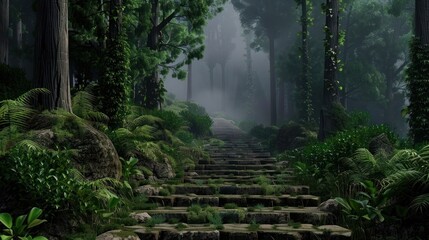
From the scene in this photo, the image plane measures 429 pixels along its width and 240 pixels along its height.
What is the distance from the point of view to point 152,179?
35.1 ft

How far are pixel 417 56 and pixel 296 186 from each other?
200 inches

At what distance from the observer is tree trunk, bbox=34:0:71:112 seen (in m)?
9.38

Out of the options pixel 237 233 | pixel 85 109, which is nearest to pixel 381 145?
pixel 237 233

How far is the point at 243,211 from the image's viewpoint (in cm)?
783

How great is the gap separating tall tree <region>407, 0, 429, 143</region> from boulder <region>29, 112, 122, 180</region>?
7.68m

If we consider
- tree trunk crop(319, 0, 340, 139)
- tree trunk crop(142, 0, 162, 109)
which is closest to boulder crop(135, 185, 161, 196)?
tree trunk crop(319, 0, 340, 139)

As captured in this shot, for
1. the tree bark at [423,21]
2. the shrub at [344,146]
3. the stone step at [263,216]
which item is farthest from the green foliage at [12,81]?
the tree bark at [423,21]

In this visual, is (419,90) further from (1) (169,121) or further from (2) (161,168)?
(1) (169,121)

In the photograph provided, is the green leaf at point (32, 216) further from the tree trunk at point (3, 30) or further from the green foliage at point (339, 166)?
the tree trunk at point (3, 30)

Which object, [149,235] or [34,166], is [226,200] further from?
[34,166]

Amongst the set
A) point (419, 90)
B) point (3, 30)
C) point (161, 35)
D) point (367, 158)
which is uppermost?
point (161, 35)

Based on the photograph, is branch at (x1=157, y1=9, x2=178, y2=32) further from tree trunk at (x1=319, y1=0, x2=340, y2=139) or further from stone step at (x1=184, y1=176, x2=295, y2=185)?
stone step at (x1=184, y1=176, x2=295, y2=185)

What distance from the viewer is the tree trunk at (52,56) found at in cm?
938

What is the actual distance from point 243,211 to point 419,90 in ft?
21.7
